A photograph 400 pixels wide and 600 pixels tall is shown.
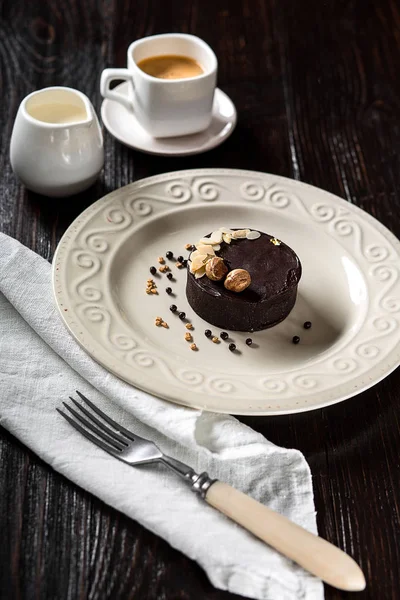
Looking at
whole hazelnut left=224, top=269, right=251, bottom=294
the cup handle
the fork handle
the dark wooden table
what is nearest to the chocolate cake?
whole hazelnut left=224, top=269, right=251, bottom=294

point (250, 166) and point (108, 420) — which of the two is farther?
point (250, 166)

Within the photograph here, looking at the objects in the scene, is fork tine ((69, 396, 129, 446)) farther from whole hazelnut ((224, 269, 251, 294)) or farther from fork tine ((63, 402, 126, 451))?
whole hazelnut ((224, 269, 251, 294))

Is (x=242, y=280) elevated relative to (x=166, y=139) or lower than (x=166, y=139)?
elevated

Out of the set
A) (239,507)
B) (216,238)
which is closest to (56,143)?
(216,238)

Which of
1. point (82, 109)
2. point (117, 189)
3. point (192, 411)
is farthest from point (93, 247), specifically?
point (192, 411)

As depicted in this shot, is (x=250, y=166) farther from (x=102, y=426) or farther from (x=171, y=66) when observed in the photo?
(x=102, y=426)
